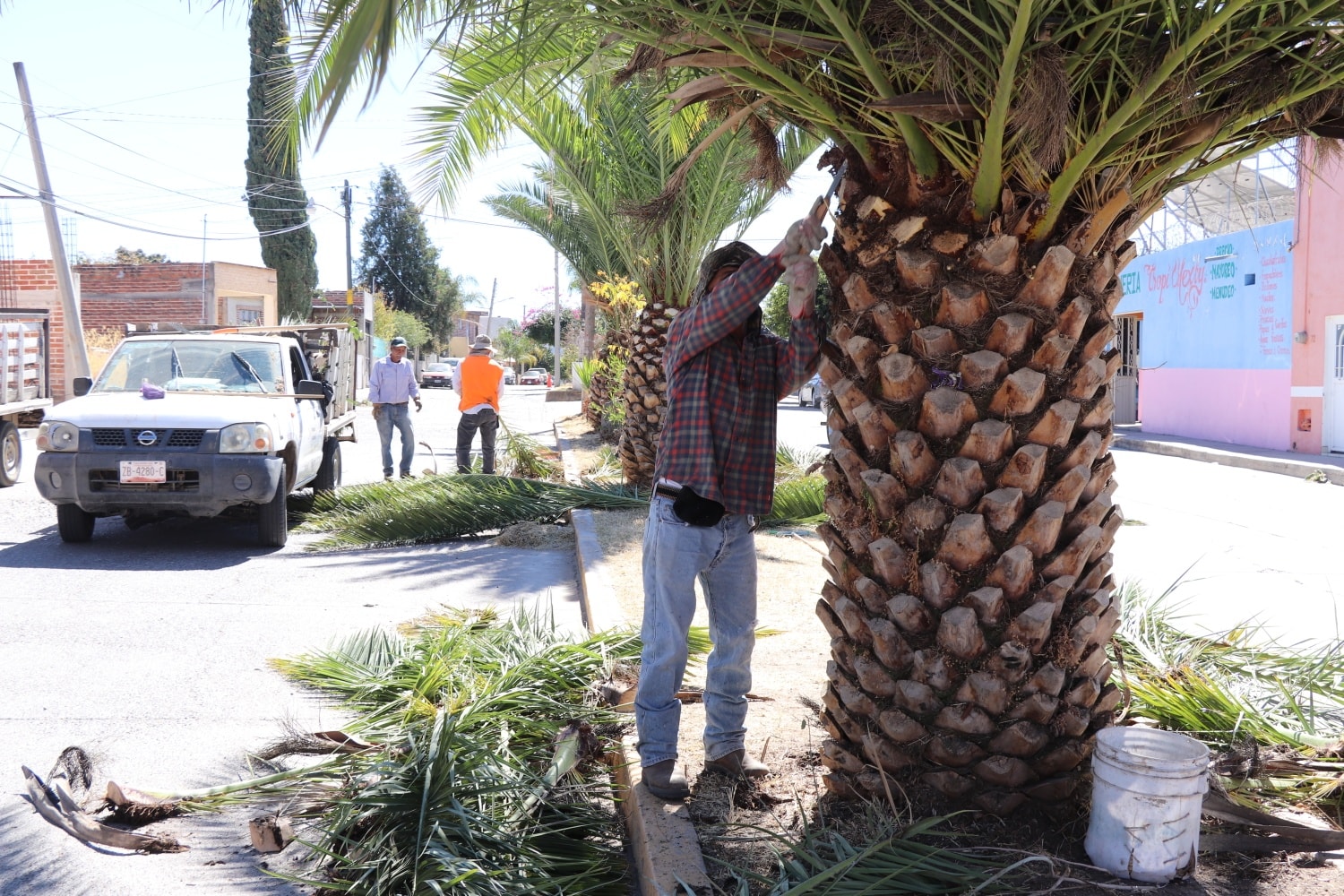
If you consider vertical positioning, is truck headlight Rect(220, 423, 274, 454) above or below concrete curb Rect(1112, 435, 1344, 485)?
above

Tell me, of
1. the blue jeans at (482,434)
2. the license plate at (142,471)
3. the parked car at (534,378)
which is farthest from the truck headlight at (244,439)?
the parked car at (534,378)

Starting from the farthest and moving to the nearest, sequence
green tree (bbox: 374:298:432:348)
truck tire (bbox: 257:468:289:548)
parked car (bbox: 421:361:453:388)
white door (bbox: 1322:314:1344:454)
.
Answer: parked car (bbox: 421:361:453:388), green tree (bbox: 374:298:432:348), white door (bbox: 1322:314:1344:454), truck tire (bbox: 257:468:289:548)

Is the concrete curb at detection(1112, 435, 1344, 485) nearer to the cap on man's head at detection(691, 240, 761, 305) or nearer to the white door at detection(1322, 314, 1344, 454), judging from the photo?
the white door at detection(1322, 314, 1344, 454)

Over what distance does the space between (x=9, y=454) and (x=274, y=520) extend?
6597mm

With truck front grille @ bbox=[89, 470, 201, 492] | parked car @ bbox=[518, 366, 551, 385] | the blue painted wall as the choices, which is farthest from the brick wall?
parked car @ bbox=[518, 366, 551, 385]

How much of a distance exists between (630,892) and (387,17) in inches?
104

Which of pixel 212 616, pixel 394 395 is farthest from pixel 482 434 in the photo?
pixel 212 616

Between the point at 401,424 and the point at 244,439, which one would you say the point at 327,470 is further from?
the point at 244,439

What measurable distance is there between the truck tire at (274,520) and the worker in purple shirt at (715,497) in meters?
6.36

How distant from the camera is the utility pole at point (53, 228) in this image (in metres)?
21.5

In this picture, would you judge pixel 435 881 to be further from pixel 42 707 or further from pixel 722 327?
pixel 42 707

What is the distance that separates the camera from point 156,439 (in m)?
8.73

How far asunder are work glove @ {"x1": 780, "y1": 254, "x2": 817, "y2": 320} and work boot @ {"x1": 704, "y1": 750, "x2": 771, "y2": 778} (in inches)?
58.7

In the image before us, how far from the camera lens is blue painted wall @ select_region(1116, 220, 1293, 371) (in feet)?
66.1
